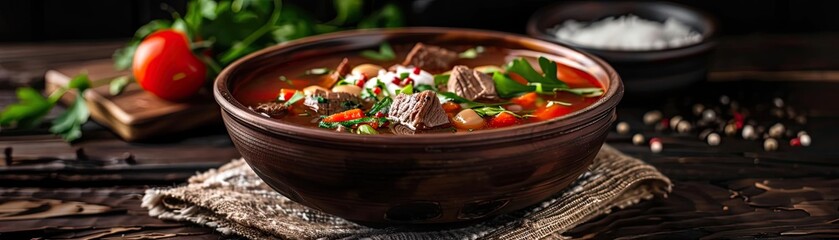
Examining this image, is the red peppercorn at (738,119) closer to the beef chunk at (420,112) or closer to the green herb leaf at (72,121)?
the beef chunk at (420,112)

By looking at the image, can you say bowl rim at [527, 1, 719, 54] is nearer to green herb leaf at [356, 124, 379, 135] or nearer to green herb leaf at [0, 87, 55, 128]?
green herb leaf at [356, 124, 379, 135]

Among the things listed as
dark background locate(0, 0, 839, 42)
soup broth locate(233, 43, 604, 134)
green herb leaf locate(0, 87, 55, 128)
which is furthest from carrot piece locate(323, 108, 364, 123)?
dark background locate(0, 0, 839, 42)

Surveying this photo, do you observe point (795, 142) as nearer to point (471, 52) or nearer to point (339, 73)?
point (471, 52)

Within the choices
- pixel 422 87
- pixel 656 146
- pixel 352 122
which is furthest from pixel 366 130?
pixel 656 146

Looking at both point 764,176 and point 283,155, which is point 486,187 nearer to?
point 283,155

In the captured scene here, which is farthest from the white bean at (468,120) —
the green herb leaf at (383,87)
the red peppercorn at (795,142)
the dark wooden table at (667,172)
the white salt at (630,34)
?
the white salt at (630,34)

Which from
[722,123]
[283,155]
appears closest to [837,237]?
[722,123]
